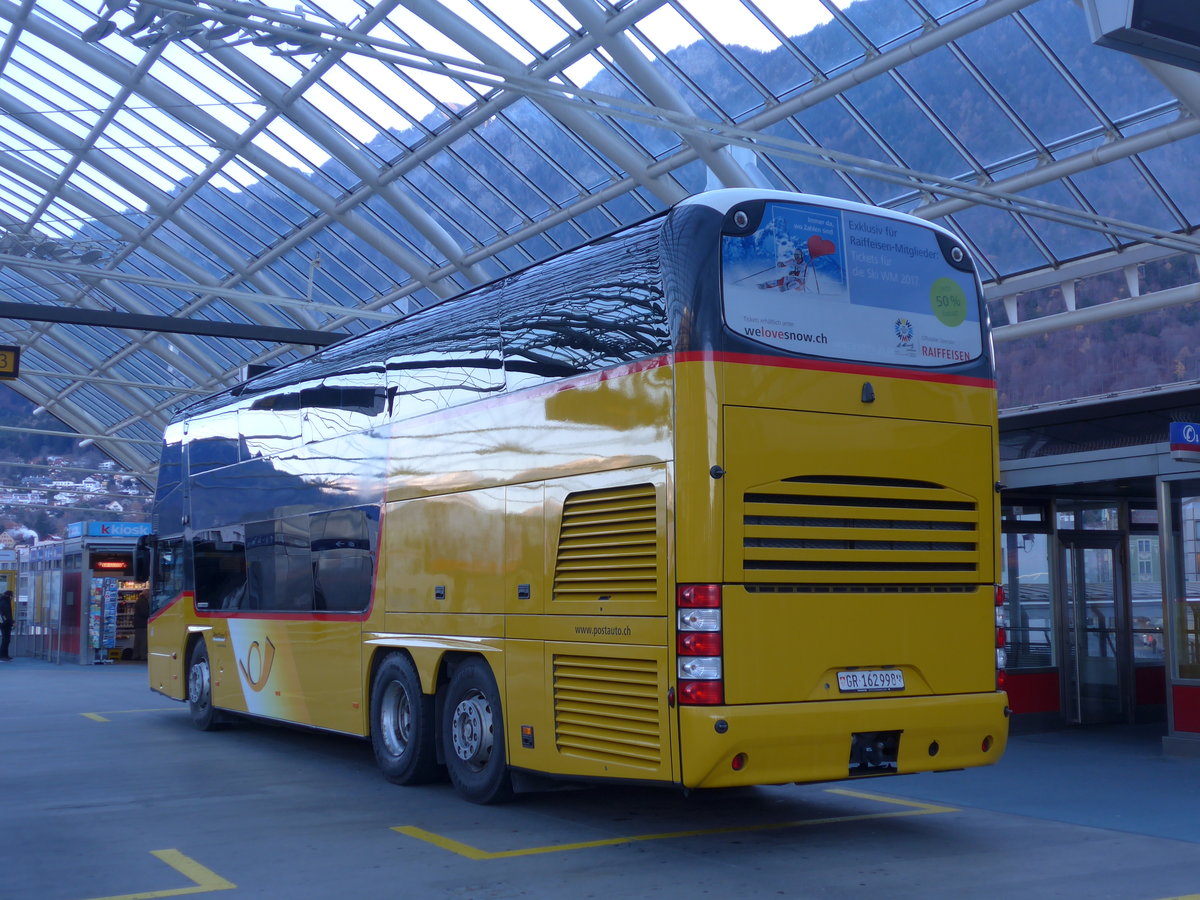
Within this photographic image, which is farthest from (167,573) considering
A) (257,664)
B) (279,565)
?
(279,565)

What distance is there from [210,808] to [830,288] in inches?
218

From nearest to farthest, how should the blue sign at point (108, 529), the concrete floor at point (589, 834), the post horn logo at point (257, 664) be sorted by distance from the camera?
the concrete floor at point (589, 834) < the post horn logo at point (257, 664) < the blue sign at point (108, 529)

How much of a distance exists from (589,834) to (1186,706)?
6.33 metres

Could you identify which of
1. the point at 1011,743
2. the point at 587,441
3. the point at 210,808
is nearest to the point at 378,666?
the point at 210,808

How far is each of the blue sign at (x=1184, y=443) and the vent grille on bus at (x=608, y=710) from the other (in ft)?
19.1

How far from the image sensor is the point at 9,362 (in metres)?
20.8

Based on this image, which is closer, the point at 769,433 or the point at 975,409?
the point at 769,433

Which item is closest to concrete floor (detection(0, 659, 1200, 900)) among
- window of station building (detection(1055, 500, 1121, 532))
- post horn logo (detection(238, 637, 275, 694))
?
post horn logo (detection(238, 637, 275, 694))

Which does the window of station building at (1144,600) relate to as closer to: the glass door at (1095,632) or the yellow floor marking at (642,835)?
the glass door at (1095,632)

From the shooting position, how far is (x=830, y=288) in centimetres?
774

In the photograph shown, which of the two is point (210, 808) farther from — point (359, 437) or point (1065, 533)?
point (1065, 533)

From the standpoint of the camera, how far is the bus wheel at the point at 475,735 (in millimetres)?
8945

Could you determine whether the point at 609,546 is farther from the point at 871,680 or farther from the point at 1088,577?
the point at 1088,577

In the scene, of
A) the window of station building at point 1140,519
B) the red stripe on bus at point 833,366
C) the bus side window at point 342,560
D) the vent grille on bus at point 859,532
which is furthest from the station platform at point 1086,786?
the bus side window at point 342,560
